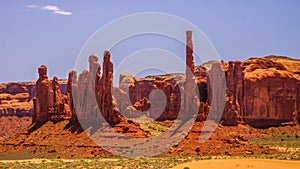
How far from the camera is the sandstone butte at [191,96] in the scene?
93312 millimetres

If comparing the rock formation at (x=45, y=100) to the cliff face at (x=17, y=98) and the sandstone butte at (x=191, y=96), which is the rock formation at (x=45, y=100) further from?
the cliff face at (x=17, y=98)

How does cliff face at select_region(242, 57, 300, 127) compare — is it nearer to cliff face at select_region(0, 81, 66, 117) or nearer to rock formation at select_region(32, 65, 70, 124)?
rock formation at select_region(32, 65, 70, 124)

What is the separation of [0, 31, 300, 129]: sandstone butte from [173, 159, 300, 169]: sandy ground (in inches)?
743

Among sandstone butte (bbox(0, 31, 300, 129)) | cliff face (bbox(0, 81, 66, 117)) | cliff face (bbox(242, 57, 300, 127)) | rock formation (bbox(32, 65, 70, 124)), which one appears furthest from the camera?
cliff face (bbox(0, 81, 66, 117))

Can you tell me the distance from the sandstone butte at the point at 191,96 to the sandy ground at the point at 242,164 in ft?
61.9

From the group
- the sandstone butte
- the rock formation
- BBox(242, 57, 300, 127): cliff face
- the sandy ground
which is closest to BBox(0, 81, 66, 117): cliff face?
the sandstone butte

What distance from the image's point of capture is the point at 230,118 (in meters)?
105

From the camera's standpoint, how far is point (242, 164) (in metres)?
61.3

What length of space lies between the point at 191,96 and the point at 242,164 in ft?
114

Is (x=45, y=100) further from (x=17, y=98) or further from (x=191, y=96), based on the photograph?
(x=17, y=98)

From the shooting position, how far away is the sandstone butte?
9331cm

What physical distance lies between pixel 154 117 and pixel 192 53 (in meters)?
18.6

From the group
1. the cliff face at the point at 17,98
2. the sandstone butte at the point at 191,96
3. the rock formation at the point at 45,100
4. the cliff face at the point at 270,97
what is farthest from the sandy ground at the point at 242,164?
the cliff face at the point at 17,98

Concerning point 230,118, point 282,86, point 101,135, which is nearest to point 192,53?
point 230,118
